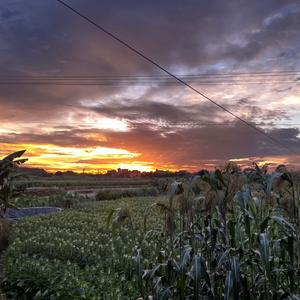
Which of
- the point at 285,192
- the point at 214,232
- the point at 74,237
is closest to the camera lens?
the point at 214,232

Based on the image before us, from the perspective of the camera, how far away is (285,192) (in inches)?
175

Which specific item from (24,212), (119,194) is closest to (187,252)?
(24,212)

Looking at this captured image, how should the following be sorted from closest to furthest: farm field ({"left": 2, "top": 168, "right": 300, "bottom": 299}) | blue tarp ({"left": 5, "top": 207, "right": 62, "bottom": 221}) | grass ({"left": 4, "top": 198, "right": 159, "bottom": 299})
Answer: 1. farm field ({"left": 2, "top": 168, "right": 300, "bottom": 299})
2. grass ({"left": 4, "top": 198, "right": 159, "bottom": 299})
3. blue tarp ({"left": 5, "top": 207, "right": 62, "bottom": 221})

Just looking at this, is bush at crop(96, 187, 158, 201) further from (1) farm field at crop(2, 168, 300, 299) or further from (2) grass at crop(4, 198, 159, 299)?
(1) farm field at crop(2, 168, 300, 299)

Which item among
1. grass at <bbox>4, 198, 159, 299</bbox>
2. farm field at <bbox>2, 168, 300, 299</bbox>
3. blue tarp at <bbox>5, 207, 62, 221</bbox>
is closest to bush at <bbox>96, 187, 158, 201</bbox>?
blue tarp at <bbox>5, 207, 62, 221</bbox>

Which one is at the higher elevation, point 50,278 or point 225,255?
point 225,255

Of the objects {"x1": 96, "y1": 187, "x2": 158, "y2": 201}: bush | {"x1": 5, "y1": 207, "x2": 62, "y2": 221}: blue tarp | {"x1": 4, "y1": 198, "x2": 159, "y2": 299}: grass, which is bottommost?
{"x1": 4, "y1": 198, "x2": 159, "y2": 299}: grass

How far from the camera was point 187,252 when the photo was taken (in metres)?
3.61

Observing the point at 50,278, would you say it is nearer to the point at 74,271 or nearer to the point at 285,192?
the point at 74,271

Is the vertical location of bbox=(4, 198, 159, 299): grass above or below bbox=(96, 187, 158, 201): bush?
below

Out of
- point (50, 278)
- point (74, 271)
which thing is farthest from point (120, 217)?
point (74, 271)

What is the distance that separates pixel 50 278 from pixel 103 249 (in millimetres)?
2517

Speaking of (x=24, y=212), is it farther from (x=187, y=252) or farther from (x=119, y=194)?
(x=187, y=252)

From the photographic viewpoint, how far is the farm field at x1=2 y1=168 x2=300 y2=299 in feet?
11.4
